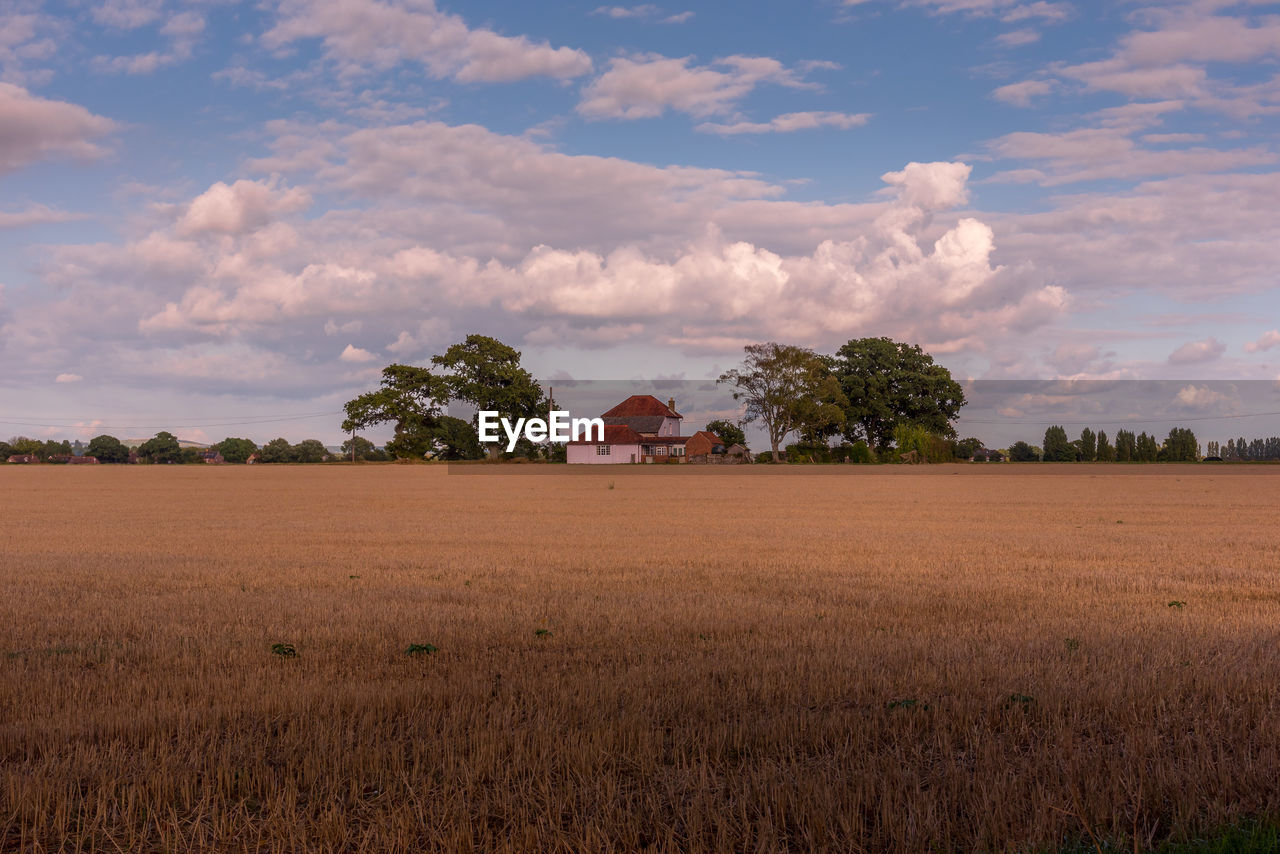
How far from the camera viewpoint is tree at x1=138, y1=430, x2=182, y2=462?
14462 cm

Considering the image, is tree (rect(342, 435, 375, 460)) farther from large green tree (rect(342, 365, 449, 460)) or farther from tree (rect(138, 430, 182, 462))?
tree (rect(138, 430, 182, 462))

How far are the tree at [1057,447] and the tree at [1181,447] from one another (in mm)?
13463

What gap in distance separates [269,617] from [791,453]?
102 meters

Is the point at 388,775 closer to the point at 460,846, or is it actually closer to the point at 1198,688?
the point at 460,846

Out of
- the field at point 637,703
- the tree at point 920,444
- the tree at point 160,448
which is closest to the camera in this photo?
the field at point 637,703

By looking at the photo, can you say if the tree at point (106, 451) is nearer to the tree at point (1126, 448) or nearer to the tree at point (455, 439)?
the tree at point (455, 439)

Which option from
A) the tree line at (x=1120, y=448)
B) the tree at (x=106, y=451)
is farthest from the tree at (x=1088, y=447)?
the tree at (x=106, y=451)

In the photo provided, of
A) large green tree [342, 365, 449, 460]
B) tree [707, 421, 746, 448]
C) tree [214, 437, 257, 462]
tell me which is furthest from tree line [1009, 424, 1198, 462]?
tree [214, 437, 257, 462]

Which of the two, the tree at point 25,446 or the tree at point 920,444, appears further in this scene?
the tree at point 25,446

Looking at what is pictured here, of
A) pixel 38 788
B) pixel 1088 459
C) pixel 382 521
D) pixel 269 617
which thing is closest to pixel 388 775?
pixel 38 788

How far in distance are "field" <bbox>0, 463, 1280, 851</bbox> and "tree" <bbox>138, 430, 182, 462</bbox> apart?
141 metres

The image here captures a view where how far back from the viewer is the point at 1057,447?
126m

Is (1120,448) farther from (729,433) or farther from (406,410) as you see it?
(406,410)

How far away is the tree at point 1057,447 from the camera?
124375 mm
